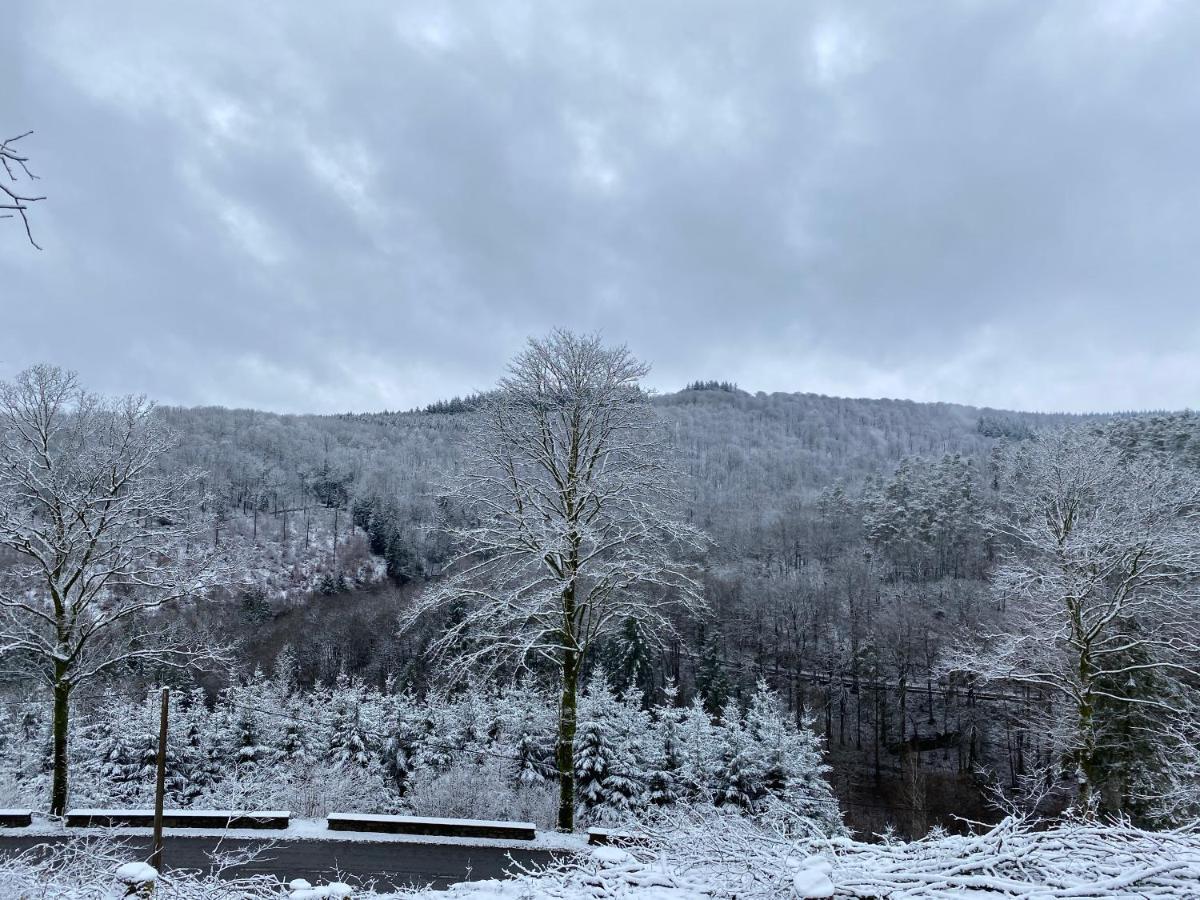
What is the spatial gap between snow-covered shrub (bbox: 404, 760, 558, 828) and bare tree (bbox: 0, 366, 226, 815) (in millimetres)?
7337

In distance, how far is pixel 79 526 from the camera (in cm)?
1202

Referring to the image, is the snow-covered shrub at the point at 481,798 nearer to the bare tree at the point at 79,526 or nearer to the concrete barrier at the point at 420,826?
the concrete barrier at the point at 420,826

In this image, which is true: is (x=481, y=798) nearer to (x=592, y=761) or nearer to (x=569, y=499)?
(x=592, y=761)

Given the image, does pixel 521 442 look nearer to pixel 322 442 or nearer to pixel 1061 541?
pixel 1061 541

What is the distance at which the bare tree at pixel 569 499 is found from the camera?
11.2 meters

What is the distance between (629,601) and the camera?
37.9 feet

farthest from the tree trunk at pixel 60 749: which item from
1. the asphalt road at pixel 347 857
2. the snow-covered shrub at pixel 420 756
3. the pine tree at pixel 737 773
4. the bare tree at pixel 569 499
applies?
the pine tree at pixel 737 773

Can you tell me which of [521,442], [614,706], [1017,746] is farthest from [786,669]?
[521,442]

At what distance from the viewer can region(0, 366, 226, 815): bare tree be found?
11.6 m

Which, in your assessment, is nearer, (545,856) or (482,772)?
(545,856)

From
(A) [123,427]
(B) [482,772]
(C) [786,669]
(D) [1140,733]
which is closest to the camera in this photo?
(A) [123,427]

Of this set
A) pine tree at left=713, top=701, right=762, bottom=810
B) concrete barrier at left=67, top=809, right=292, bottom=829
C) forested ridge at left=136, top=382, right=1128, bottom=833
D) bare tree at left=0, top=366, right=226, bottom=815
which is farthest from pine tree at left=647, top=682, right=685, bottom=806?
bare tree at left=0, top=366, right=226, bottom=815

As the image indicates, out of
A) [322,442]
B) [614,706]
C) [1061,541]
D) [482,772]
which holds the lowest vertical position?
[482,772]

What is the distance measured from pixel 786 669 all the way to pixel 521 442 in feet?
170
